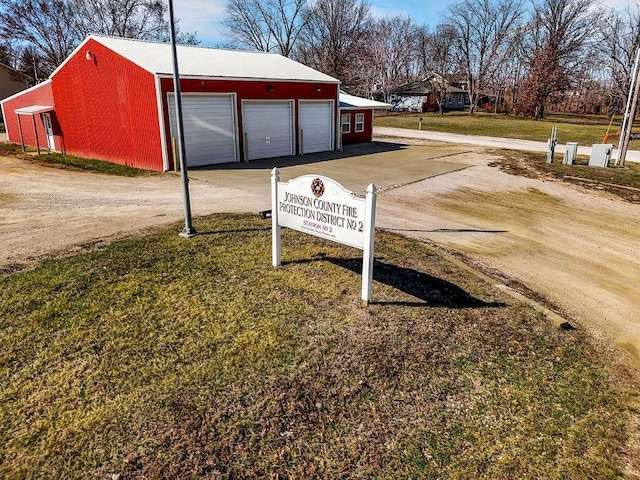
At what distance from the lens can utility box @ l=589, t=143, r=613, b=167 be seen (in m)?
17.8

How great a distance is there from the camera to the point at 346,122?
24.2m

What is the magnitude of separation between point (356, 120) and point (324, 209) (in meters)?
20.5

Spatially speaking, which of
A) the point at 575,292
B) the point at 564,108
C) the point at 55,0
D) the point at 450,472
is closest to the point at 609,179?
the point at 575,292

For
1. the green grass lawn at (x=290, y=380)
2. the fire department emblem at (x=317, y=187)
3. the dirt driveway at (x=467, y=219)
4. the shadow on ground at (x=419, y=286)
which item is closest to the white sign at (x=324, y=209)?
the fire department emblem at (x=317, y=187)

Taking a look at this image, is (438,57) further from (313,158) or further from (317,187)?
(317,187)

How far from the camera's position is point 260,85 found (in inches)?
697

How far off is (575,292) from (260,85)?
1471 cm

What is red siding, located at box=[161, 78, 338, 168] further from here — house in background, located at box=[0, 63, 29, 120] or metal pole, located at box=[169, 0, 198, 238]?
house in background, located at box=[0, 63, 29, 120]

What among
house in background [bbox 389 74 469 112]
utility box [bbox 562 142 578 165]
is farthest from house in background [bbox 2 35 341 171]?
house in background [bbox 389 74 469 112]

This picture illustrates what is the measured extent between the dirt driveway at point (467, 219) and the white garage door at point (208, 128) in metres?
1.63

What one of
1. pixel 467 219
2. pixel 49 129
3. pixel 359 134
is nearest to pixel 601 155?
pixel 467 219

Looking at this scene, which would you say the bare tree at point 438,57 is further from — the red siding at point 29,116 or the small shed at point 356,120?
the red siding at point 29,116

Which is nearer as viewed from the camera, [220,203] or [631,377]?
[631,377]

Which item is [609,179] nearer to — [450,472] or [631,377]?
[631,377]
